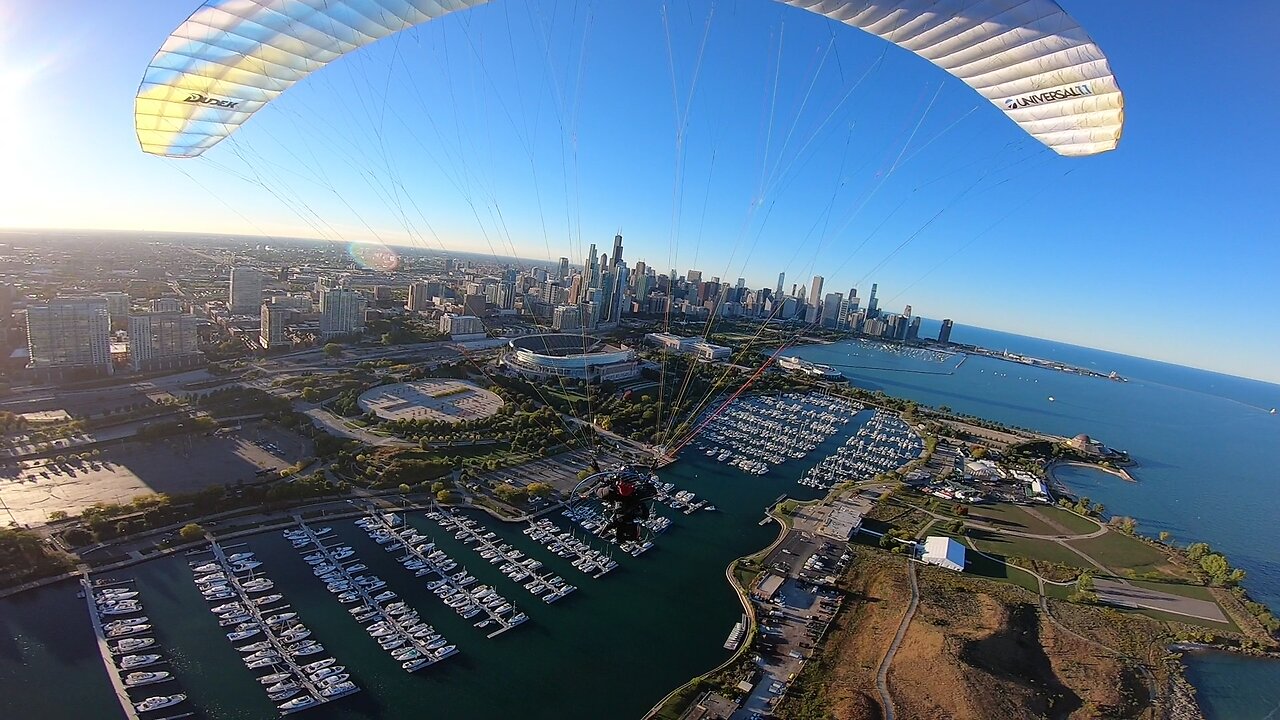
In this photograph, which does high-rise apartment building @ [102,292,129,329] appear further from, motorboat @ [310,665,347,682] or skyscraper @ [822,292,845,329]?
skyscraper @ [822,292,845,329]

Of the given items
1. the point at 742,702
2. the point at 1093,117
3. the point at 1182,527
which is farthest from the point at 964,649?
the point at 1182,527

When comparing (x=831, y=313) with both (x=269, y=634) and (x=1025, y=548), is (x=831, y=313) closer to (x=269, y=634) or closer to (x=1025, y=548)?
(x=1025, y=548)

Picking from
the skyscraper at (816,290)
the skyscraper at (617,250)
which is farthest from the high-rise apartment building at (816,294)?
the skyscraper at (617,250)

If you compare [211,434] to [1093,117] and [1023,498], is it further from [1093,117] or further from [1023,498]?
[1023,498]

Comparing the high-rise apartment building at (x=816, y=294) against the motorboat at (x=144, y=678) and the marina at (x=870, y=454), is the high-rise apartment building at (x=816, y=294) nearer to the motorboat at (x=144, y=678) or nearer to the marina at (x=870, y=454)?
the marina at (x=870, y=454)

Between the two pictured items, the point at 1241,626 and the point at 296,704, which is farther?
the point at 1241,626

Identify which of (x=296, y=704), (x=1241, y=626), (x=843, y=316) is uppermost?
(x=843, y=316)

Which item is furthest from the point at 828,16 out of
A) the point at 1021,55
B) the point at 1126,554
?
the point at 1126,554
